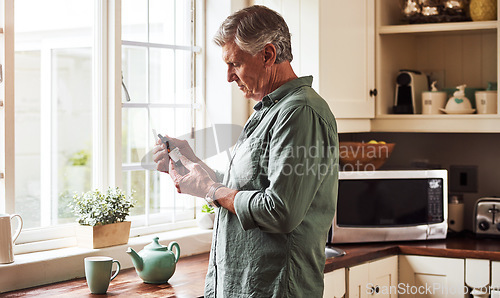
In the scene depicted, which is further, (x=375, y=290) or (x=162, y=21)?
(x=162, y=21)

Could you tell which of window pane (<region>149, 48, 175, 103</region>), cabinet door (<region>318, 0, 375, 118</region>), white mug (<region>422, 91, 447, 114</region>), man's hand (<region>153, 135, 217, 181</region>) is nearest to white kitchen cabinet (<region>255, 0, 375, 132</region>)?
cabinet door (<region>318, 0, 375, 118</region>)

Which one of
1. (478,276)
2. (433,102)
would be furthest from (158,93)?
(478,276)

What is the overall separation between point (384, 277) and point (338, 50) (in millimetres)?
988

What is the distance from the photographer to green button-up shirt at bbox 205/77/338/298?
1.32 m

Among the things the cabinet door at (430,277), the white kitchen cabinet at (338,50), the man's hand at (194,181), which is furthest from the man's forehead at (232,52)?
the cabinet door at (430,277)

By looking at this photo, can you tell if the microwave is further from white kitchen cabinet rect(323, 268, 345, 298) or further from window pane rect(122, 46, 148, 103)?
window pane rect(122, 46, 148, 103)

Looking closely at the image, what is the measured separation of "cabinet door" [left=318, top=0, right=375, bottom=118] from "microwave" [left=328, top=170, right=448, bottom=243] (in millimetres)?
323

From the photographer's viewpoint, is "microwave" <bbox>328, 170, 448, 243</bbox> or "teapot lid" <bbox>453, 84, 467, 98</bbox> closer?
"microwave" <bbox>328, 170, 448, 243</bbox>

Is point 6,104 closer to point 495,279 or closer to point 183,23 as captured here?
point 183,23

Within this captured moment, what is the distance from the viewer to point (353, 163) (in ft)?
9.02

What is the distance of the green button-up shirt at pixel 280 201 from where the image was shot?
132 cm

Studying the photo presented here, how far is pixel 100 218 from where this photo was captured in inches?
83.3

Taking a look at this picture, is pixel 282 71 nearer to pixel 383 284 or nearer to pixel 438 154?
pixel 383 284

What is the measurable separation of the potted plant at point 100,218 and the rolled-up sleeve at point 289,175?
0.90 meters
